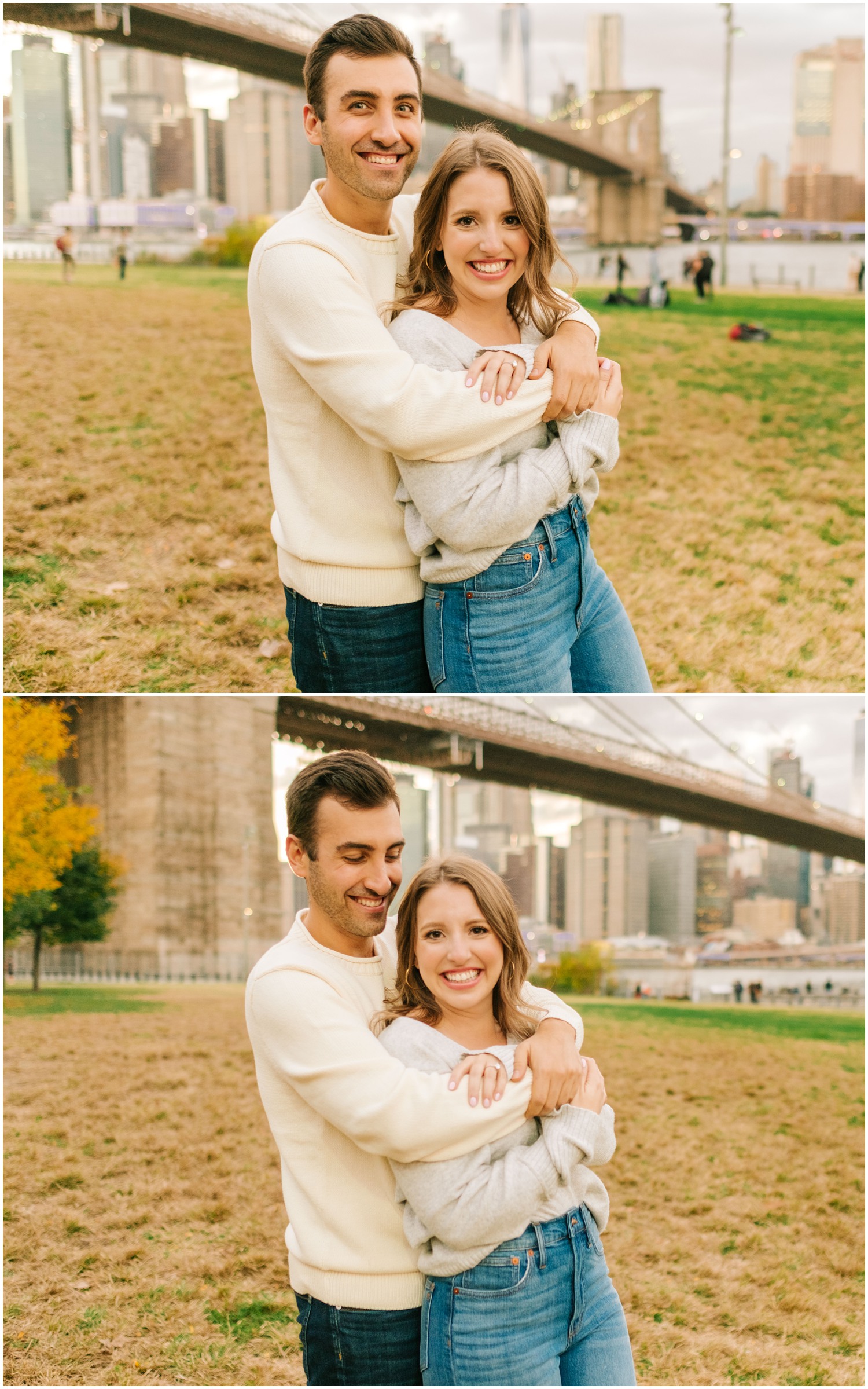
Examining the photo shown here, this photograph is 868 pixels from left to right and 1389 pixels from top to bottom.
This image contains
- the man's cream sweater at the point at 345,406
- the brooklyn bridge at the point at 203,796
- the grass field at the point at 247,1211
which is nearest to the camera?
the man's cream sweater at the point at 345,406

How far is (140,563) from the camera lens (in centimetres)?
577

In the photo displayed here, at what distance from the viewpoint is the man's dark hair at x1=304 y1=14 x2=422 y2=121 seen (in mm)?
2098

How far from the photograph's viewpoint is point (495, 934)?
7.04ft

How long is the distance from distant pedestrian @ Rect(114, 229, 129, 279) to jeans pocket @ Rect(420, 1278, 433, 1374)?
15207mm

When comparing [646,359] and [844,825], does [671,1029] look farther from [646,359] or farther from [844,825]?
[646,359]

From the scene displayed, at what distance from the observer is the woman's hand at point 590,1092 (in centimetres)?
202

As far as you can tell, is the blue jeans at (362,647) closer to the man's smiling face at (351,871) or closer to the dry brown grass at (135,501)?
the man's smiling face at (351,871)

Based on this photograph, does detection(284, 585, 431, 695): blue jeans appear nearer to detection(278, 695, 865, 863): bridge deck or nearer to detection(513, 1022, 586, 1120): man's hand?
detection(278, 695, 865, 863): bridge deck

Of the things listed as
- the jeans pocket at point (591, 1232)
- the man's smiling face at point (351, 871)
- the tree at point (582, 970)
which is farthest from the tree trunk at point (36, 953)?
the jeans pocket at point (591, 1232)

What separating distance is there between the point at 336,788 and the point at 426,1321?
40.0 inches

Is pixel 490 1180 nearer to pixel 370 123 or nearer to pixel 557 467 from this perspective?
pixel 557 467

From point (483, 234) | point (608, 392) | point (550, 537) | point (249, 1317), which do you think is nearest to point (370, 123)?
point (483, 234)

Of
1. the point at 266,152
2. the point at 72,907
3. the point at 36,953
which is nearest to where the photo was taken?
the point at 72,907

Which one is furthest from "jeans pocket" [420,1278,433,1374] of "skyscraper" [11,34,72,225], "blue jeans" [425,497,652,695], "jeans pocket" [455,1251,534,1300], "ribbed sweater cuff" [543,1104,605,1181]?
"skyscraper" [11,34,72,225]
